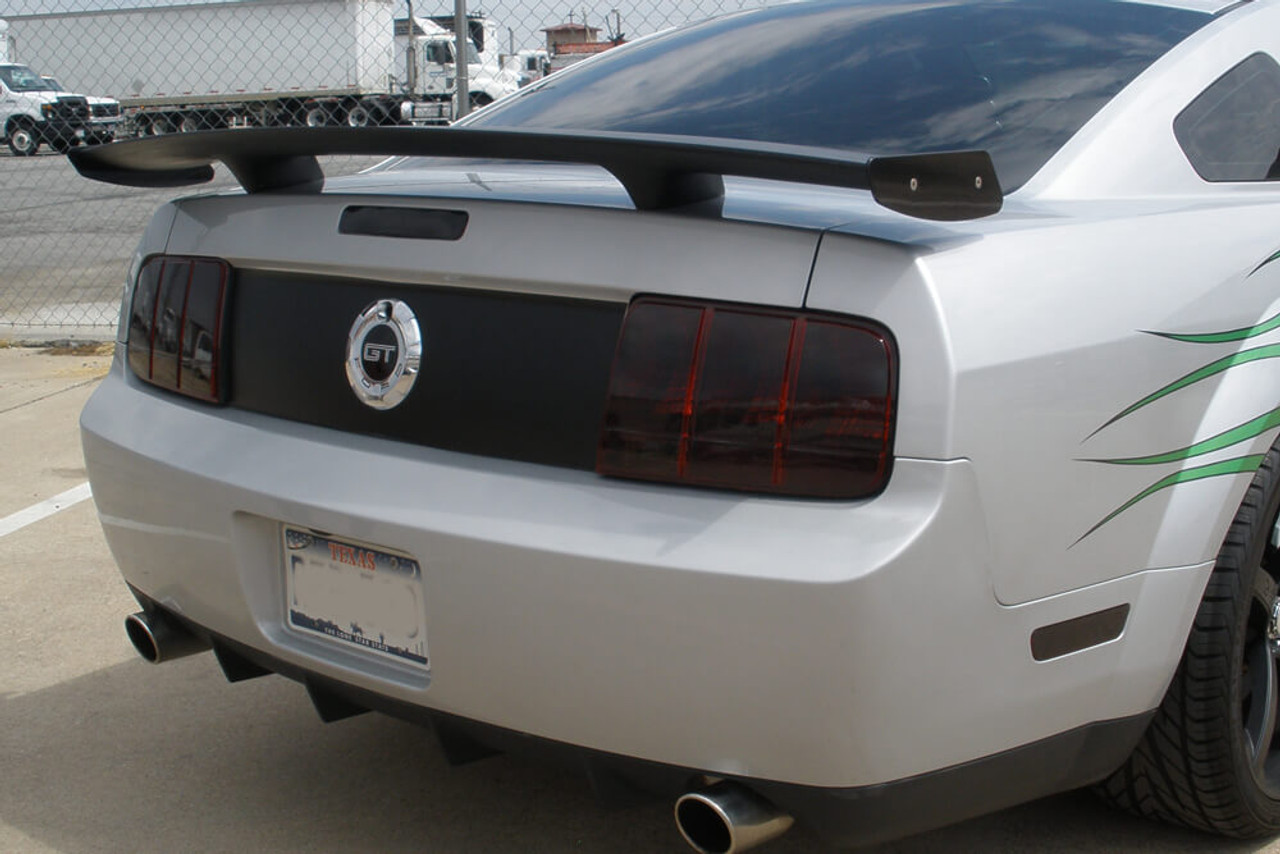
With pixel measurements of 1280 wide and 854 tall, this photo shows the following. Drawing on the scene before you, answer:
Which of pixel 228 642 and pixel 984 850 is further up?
pixel 228 642

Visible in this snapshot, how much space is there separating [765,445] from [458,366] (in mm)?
516

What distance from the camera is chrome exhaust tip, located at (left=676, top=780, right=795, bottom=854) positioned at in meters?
1.84

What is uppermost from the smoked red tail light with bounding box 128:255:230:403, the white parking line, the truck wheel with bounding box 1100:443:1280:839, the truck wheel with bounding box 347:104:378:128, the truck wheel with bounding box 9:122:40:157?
the smoked red tail light with bounding box 128:255:230:403

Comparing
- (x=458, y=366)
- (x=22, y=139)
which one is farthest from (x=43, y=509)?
(x=22, y=139)

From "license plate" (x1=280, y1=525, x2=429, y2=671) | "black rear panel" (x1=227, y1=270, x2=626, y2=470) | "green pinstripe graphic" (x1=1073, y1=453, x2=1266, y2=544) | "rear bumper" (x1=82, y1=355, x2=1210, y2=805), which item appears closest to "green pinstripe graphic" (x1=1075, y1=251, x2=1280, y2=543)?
"green pinstripe graphic" (x1=1073, y1=453, x2=1266, y2=544)

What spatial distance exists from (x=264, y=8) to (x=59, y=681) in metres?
25.6

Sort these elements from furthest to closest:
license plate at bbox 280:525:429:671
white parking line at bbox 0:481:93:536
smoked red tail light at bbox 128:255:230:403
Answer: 1. white parking line at bbox 0:481:93:536
2. smoked red tail light at bbox 128:255:230:403
3. license plate at bbox 280:525:429:671

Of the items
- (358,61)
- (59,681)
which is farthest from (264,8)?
(59,681)

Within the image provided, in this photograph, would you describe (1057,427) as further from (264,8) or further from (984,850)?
(264,8)

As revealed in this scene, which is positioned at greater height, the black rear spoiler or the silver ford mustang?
the black rear spoiler

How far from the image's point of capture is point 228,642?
2.38 metres

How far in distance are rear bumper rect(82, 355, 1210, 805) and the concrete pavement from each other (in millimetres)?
496

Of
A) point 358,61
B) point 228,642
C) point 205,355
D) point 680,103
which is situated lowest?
point 358,61

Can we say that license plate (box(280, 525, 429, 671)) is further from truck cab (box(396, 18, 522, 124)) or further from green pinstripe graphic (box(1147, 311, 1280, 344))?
truck cab (box(396, 18, 522, 124))
